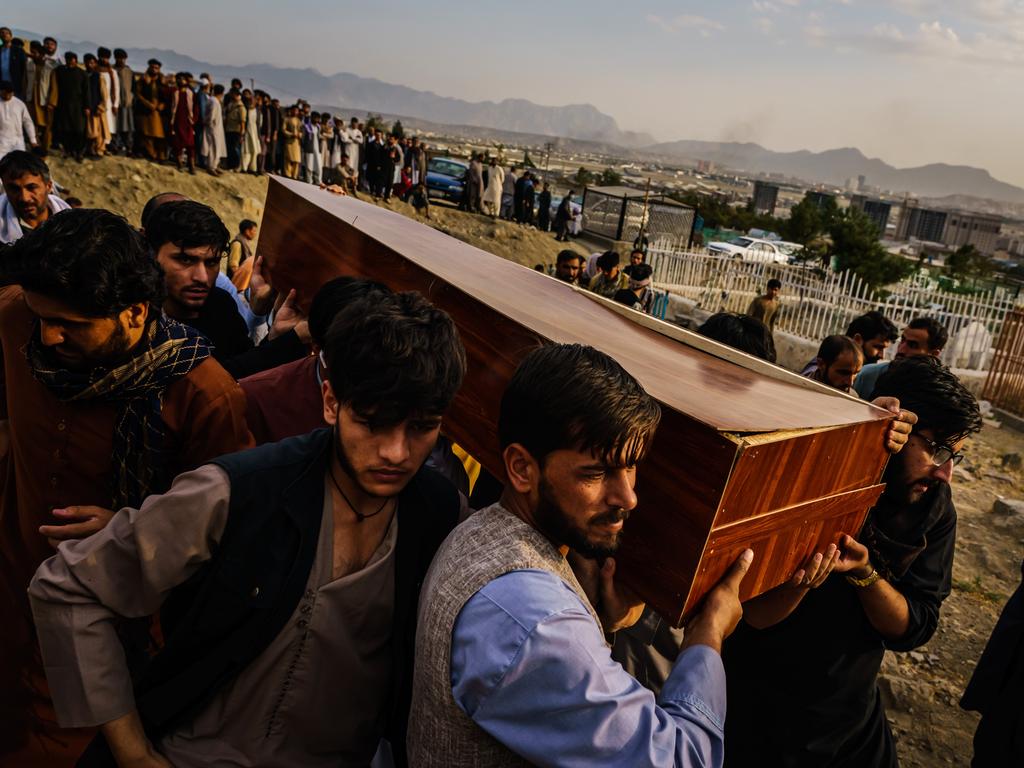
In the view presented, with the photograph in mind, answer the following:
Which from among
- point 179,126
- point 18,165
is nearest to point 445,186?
point 179,126

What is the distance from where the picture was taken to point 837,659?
78.0 inches

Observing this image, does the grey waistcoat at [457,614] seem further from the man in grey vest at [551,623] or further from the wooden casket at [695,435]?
the wooden casket at [695,435]

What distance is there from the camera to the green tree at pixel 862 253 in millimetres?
20047

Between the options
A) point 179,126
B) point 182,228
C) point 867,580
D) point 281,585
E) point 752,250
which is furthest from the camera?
point 752,250

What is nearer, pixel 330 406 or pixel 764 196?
pixel 330 406

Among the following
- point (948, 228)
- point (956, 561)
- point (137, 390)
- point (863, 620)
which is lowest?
point (956, 561)

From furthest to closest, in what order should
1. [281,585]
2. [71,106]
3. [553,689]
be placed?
[71,106] → [281,585] → [553,689]

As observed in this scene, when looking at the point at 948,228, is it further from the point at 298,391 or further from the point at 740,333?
the point at 298,391

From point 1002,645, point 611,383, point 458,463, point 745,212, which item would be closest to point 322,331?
point 458,463

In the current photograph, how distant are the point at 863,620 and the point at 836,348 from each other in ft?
6.00

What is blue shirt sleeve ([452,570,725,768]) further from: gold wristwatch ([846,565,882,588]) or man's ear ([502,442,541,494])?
gold wristwatch ([846,565,882,588])

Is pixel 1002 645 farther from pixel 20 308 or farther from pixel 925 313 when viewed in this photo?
pixel 925 313

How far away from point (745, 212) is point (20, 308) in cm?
4761

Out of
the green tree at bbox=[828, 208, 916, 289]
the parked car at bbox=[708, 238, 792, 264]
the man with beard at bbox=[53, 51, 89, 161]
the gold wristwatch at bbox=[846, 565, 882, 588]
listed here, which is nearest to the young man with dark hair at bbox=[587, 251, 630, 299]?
the gold wristwatch at bbox=[846, 565, 882, 588]
